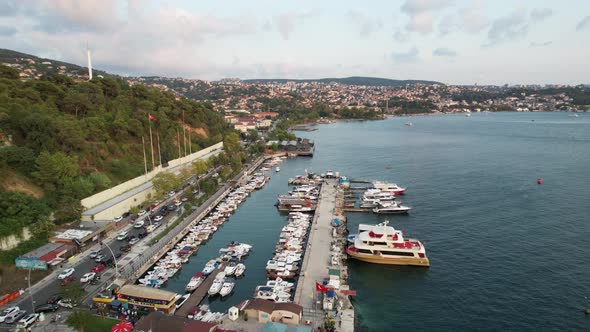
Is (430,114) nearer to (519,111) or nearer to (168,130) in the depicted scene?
(519,111)

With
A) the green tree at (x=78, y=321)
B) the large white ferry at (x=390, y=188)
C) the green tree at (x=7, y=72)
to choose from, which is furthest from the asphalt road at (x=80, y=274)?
the green tree at (x=7, y=72)

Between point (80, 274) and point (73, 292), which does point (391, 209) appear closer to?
point (80, 274)

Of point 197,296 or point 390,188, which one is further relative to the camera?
point 390,188

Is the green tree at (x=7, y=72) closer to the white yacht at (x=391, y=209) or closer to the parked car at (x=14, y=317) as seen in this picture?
the parked car at (x=14, y=317)

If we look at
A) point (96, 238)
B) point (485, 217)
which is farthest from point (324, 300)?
point (485, 217)

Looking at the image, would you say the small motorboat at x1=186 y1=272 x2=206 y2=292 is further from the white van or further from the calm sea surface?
the white van

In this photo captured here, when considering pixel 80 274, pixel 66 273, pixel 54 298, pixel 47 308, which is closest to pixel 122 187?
pixel 80 274
